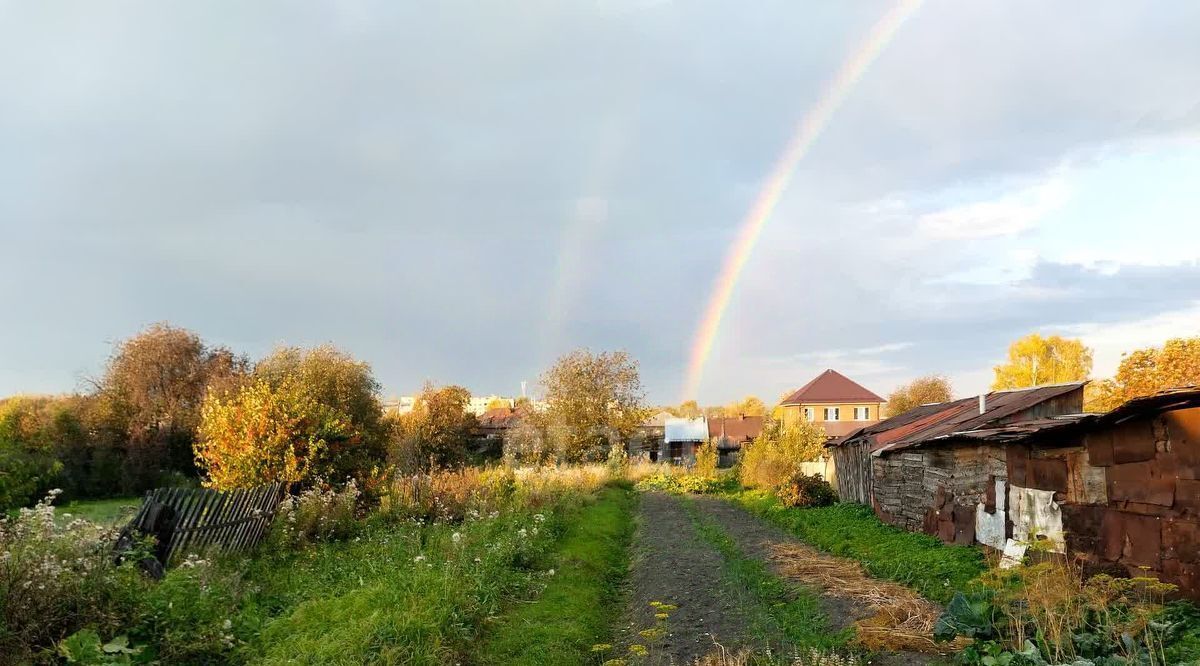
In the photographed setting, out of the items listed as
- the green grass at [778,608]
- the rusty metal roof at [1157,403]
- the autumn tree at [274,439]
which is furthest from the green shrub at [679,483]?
the rusty metal roof at [1157,403]

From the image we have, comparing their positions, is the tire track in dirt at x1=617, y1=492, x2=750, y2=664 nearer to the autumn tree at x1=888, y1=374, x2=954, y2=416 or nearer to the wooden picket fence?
the wooden picket fence

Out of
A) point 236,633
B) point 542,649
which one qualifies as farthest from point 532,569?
point 236,633

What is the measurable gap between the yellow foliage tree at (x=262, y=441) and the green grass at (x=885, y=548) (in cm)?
1180

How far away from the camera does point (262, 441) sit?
51.9 feet

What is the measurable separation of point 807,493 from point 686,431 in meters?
51.7

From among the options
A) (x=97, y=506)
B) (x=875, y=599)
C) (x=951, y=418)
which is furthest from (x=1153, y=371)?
(x=97, y=506)

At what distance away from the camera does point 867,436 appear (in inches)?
877

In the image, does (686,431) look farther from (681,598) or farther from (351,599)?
(351,599)

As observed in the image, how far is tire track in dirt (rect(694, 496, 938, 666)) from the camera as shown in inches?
284

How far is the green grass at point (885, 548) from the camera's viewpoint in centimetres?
1108

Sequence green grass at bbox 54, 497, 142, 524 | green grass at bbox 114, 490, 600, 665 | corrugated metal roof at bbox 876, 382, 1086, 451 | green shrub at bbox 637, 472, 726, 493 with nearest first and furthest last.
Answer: green grass at bbox 114, 490, 600, 665
corrugated metal roof at bbox 876, 382, 1086, 451
green grass at bbox 54, 497, 142, 524
green shrub at bbox 637, 472, 726, 493

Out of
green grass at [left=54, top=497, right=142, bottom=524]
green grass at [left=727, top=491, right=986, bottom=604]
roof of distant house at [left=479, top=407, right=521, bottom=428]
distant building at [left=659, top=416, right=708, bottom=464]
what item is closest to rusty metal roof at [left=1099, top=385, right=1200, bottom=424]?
green grass at [left=727, top=491, right=986, bottom=604]

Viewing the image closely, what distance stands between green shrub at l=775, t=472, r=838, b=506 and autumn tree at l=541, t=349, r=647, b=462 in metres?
25.8

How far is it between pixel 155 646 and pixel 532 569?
237 inches
